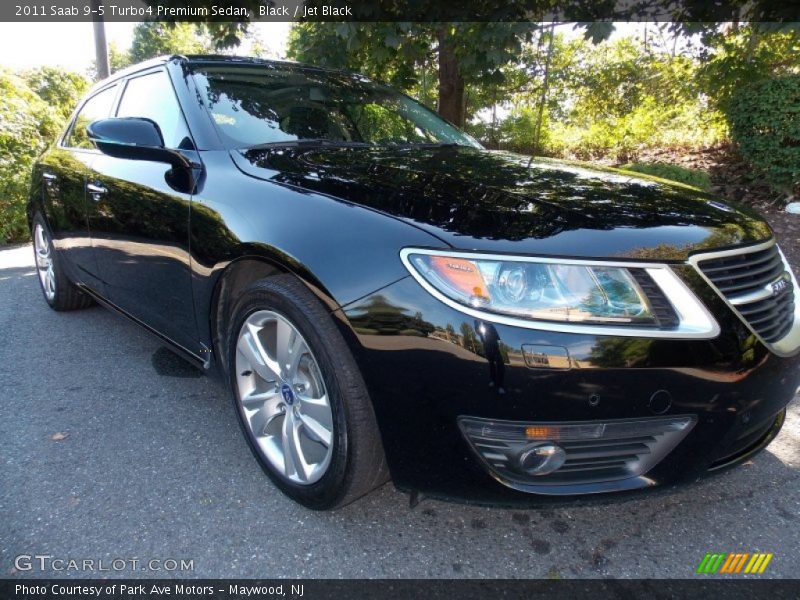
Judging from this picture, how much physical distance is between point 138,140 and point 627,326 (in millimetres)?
2105

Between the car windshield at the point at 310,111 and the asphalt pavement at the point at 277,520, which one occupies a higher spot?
the car windshield at the point at 310,111

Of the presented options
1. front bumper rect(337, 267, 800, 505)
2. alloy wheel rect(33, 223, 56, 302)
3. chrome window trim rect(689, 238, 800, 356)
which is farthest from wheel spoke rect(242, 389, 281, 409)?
alloy wheel rect(33, 223, 56, 302)

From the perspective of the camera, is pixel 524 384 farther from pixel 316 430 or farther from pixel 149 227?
pixel 149 227

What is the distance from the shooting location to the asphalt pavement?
1846 mm

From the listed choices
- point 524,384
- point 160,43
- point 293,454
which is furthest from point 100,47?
point 160,43

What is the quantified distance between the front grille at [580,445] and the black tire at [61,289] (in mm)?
3352

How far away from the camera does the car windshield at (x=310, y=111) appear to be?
8.51ft

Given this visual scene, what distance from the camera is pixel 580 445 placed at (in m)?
1.59

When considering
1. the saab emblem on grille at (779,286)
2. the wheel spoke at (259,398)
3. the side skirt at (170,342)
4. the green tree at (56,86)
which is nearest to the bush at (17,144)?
the green tree at (56,86)

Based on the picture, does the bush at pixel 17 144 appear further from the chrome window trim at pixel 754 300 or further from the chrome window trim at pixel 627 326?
the chrome window trim at pixel 754 300

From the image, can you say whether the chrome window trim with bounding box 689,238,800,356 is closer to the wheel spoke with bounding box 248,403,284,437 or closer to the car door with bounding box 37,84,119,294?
the wheel spoke with bounding box 248,403,284,437

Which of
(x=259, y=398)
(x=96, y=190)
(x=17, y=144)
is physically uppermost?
(x=96, y=190)

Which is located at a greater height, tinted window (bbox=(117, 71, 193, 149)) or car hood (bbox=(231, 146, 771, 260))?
tinted window (bbox=(117, 71, 193, 149))

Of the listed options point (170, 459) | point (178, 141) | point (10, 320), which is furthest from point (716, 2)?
point (10, 320)
